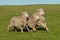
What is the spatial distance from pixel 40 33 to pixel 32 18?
51.2 inches

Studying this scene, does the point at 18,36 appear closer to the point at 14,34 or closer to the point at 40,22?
the point at 14,34

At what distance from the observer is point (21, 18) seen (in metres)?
20.0

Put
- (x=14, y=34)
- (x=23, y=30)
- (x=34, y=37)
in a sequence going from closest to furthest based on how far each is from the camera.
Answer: (x=34, y=37)
(x=14, y=34)
(x=23, y=30)

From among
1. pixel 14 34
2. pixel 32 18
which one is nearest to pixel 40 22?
pixel 32 18

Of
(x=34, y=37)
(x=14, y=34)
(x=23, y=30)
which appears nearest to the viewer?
(x=34, y=37)

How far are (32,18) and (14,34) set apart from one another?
183 centimetres

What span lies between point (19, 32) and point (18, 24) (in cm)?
59

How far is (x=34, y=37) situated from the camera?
1805cm

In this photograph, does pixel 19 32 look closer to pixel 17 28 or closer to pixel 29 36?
pixel 17 28

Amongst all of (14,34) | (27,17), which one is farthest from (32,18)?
(14,34)

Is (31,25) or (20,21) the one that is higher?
(20,21)

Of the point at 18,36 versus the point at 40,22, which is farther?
the point at 40,22

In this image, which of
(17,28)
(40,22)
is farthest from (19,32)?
(40,22)

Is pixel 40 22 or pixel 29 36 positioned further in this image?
pixel 40 22
